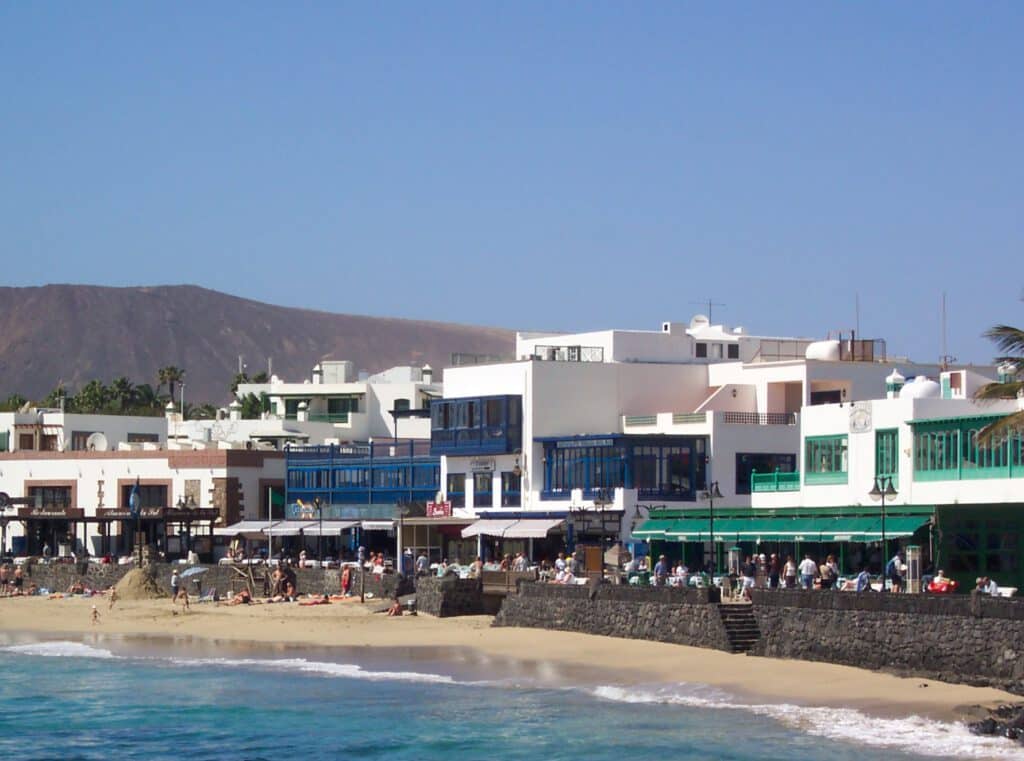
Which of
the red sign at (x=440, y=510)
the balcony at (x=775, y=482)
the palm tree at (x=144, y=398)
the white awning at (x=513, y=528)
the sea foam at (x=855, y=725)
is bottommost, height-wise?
the sea foam at (x=855, y=725)

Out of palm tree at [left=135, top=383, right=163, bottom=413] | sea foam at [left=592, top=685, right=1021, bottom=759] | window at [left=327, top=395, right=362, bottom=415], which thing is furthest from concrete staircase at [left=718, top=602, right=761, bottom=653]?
palm tree at [left=135, top=383, right=163, bottom=413]

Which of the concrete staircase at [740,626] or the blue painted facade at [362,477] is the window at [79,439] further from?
the concrete staircase at [740,626]

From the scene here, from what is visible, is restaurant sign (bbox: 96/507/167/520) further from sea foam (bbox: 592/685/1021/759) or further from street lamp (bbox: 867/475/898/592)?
sea foam (bbox: 592/685/1021/759)

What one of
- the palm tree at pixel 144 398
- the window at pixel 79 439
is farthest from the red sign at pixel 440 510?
the palm tree at pixel 144 398

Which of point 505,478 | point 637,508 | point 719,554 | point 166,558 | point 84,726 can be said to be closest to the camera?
point 84,726

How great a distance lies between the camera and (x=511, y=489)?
60844 mm

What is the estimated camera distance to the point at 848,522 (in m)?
46.8

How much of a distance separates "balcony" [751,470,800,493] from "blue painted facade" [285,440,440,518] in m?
14.5

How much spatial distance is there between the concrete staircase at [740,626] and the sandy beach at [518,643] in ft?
1.70

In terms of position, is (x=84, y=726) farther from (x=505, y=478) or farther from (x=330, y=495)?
(x=330, y=495)

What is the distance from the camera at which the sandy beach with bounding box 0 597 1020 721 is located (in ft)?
111

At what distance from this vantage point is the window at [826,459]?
49969 millimetres

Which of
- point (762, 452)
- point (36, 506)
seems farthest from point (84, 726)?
point (36, 506)

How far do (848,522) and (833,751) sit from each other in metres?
18.2
